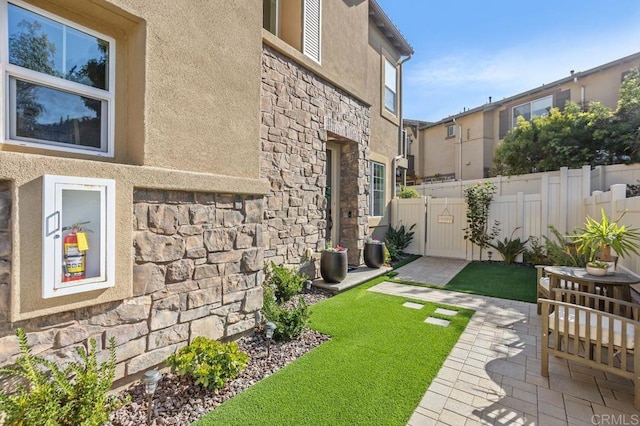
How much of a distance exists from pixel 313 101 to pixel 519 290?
6.01 meters

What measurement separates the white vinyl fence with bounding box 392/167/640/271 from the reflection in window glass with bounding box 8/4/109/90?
802 cm

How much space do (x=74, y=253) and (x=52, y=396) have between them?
103cm

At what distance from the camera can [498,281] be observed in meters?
7.00

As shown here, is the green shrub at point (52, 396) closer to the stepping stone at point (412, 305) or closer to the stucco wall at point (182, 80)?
the stucco wall at point (182, 80)

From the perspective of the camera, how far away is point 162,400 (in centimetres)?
268

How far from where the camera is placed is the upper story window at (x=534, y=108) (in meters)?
15.1

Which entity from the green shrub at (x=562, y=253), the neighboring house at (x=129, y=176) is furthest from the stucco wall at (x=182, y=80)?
the green shrub at (x=562, y=253)

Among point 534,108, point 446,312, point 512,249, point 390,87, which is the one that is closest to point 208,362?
point 446,312

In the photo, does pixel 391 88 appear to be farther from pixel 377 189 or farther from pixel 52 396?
pixel 52 396

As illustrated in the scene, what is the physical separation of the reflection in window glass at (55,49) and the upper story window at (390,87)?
29.8 feet

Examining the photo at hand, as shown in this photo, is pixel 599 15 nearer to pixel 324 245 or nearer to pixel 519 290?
pixel 519 290

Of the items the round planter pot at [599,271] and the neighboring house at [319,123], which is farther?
the neighboring house at [319,123]

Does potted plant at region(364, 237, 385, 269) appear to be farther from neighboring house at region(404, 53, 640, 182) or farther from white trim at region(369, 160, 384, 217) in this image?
neighboring house at region(404, 53, 640, 182)

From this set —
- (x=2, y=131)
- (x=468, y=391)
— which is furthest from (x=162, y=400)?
(x=468, y=391)
